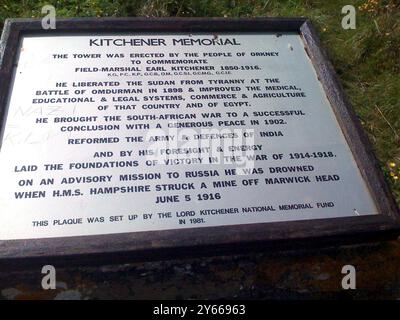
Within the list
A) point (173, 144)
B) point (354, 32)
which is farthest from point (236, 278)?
point (354, 32)

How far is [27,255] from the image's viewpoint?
169cm

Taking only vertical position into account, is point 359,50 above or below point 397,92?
above

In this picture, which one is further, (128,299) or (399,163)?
(399,163)

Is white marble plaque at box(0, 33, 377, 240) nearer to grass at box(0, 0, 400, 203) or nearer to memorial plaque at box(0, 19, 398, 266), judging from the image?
memorial plaque at box(0, 19, 398, 266)

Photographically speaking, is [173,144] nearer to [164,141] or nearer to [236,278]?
[164,141]

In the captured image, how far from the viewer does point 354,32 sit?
3.80 m

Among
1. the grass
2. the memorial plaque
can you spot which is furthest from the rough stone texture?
the grass

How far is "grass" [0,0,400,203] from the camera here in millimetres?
3150

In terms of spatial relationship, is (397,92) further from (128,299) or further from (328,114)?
(128,299)

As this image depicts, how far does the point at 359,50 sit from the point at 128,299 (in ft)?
9.32

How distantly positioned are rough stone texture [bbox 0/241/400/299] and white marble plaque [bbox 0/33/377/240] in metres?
0.20

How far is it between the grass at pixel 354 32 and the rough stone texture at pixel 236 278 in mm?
1074
